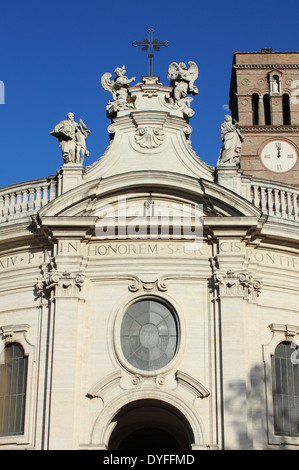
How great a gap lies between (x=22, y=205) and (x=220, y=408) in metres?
7.48

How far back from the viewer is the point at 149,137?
21781 millimetres

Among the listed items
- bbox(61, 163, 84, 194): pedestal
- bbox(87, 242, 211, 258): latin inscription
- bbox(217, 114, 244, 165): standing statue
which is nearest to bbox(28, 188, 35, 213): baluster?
bbox(61, 163, 84, 194): pedestal

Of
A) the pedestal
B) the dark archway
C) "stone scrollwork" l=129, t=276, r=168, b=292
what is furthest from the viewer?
the dark archway

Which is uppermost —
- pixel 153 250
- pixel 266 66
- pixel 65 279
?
pixel 266 66

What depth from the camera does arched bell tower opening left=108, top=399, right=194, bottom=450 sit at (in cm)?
1956

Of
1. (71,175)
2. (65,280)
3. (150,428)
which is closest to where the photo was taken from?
(65,280)

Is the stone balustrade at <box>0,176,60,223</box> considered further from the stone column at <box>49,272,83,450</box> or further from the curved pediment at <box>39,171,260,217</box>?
the stone column at <box>49,272,83,450</box>

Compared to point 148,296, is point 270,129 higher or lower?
higher

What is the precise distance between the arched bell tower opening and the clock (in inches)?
883

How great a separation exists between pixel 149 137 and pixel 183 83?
6.71 ft

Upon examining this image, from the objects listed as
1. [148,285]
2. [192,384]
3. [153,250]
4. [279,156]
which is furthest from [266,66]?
[192,384]

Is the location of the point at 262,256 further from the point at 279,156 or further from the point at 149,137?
the point at 279,156

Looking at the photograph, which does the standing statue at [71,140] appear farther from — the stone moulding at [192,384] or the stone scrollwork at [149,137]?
the stone moulding at [192,384]

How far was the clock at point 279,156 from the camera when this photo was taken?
4284 cm
